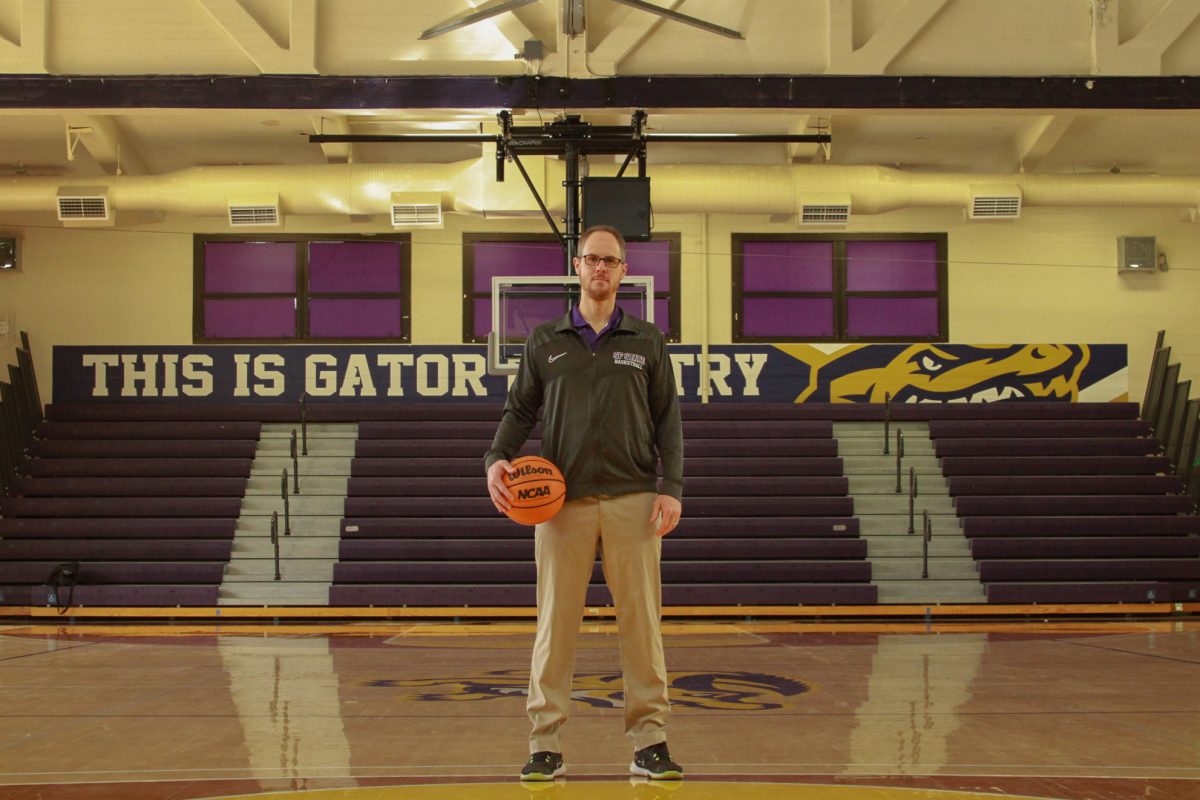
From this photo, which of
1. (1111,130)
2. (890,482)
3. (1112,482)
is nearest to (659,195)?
(890,482)

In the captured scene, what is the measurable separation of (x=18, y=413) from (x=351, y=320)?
11.8 ft

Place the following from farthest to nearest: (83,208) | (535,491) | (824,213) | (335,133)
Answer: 1. (83,208)
2. (824,213)
3. (335,133)
4. (535,491)

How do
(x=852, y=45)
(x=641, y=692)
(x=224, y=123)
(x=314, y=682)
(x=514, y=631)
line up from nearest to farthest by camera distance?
(x=641, y=692) < (x=314, y=682) < (x=514, y=631) < (x=852, y=45) < (x=224, y=123)

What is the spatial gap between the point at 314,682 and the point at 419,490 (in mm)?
6314

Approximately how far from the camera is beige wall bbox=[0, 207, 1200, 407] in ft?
45.9

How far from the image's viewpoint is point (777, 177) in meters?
12.1

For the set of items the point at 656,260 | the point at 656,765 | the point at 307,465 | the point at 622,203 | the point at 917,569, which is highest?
the point at 656,260

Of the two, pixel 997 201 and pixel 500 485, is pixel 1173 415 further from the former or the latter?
pixel 500 485

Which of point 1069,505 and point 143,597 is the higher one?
point 1069,505

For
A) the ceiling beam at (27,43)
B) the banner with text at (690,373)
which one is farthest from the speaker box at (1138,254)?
the ceiling beam at (27,43)

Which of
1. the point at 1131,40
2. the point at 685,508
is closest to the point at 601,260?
the point at 1131,40

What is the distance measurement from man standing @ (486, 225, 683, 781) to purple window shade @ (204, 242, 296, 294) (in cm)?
1102

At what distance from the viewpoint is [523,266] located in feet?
45.7

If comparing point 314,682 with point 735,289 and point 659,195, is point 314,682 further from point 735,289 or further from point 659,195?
point 735,289
